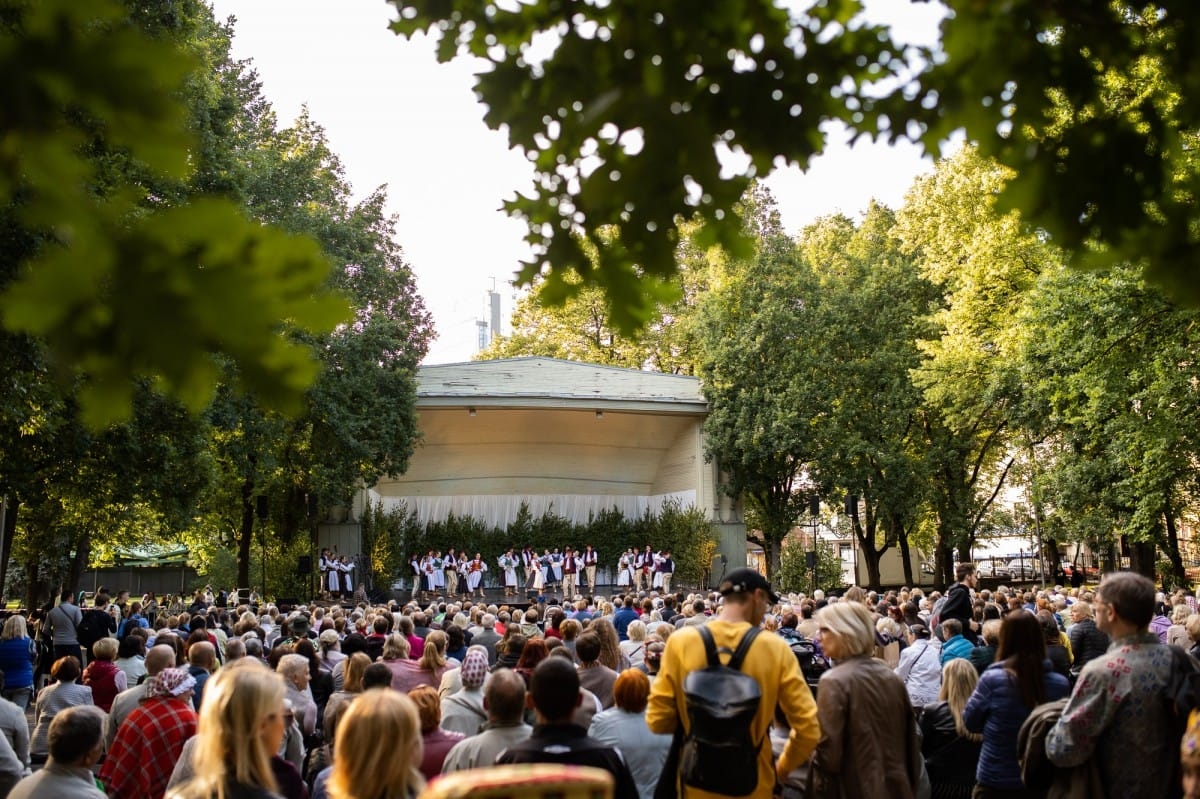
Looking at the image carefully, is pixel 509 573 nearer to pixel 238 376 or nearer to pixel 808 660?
pixel 808 660

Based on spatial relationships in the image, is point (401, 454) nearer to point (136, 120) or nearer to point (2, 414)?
point (2, 414)

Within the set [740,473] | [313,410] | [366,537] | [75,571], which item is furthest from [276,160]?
[740,473]

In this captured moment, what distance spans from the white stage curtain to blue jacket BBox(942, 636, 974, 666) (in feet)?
96.2

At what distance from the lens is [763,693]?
3879 millimetres

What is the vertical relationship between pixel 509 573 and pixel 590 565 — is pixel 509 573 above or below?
below

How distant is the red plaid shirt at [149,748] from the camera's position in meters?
4.73

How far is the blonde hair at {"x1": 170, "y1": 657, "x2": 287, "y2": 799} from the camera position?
306 centimetres

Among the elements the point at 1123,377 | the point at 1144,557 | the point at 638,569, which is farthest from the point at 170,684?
the point at 638,569

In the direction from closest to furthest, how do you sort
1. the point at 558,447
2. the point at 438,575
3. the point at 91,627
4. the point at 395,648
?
1. the point at 395,648
2. the point at 91,627
3. the point at 438,575
4. the point at 558,447

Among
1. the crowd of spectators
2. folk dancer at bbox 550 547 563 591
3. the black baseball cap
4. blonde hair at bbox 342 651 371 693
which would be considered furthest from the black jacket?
folk dancer at bbox 550 547 563 591

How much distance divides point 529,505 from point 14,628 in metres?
28.1

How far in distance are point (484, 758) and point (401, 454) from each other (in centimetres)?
2699

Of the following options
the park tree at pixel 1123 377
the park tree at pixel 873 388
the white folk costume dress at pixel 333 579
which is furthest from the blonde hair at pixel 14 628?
the park tree at pixel 873 388

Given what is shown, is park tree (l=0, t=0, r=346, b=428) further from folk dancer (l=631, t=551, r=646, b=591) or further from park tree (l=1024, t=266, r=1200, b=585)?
folk dancer (l=631, t=551, r=646, b=591)
